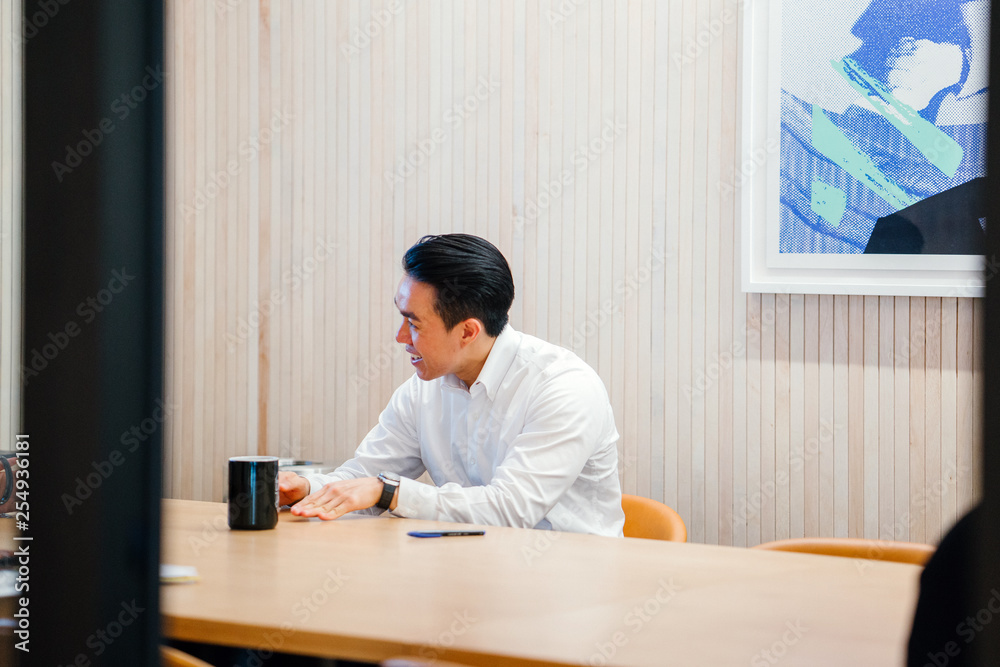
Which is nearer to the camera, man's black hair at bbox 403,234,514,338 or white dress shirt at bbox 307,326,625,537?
white dress shirt at bbox 307,326,625,537

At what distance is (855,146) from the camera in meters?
2.75

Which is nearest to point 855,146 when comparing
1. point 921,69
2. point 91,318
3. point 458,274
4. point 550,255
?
point 921,69

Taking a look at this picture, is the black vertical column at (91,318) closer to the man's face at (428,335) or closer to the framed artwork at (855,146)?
the man's face at (428,335)

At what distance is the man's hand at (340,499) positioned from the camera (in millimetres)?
1970

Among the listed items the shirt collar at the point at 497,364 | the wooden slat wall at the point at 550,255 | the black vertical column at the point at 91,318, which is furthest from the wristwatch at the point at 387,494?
the black vertical column at the point at 91,318

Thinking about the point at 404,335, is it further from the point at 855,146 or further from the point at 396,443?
the point at 855,146

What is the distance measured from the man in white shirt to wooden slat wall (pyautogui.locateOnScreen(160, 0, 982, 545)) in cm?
67

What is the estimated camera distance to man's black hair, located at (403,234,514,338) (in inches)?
95.9

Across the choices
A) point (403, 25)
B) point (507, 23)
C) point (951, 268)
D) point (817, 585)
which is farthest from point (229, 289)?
point (817, 585)

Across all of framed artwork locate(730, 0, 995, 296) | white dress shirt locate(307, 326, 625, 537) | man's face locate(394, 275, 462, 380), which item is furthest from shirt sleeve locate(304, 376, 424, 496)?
framed artwork locate(730, 0, 995, 296)

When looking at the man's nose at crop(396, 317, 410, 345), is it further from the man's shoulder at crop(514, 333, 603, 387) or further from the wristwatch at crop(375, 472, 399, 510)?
the wristwatch at crop(375, 472, 399, 510)

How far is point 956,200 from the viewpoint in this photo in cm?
262

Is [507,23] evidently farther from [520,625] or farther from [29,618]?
[29,618]

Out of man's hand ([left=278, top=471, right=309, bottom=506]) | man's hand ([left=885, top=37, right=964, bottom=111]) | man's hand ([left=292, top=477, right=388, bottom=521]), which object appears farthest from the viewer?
man's hand ([left=885, top=37, right=964, bottom=111])
